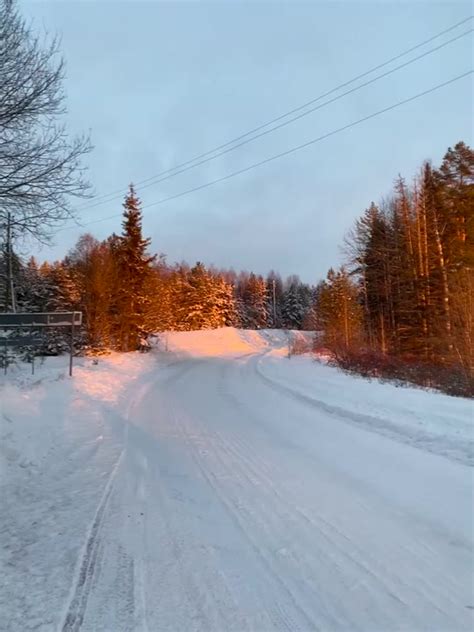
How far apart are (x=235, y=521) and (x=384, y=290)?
33.7m

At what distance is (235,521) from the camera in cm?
468

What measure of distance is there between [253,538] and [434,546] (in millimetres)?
1672

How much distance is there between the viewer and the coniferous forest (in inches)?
840

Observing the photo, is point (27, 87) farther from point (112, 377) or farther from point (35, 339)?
point (112, 377)

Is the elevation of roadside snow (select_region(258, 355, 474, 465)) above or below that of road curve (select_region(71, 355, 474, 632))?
below

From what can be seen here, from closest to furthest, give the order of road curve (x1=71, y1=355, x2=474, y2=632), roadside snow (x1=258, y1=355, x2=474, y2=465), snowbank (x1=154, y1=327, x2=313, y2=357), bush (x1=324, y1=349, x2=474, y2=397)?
road curve (x1=71, y1=355, x2=474, y2=632) < roadside snow (x1=258, y1=355, x2=474, y2=465) < bush (x1=324, y1=349, x2=474, y2=397) < snowbank (x1=154, y1=327, x2=313, y2=357)

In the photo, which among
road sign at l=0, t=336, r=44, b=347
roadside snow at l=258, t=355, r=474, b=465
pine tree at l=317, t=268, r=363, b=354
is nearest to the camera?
roadside snow at l=258, t=355, r=474, b=465

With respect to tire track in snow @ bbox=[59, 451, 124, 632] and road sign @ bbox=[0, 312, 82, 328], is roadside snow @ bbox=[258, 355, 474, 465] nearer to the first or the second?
tire track in snow @ bbox=[59, 451, 124, 632]

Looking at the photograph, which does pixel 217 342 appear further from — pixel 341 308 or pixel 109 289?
pixel 109 289

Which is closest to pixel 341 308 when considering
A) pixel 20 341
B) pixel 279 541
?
pixel 20 341

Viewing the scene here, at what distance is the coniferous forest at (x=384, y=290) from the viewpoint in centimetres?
2134

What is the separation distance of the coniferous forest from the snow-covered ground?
→ 11158 mm

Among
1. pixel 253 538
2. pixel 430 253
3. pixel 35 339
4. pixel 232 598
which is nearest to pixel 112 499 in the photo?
pixel 253 538

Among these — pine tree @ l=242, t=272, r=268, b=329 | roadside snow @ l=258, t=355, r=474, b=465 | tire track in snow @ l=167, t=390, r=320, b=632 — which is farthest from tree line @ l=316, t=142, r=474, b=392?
pine tree @ l=242, t=272, r=268, b=329
